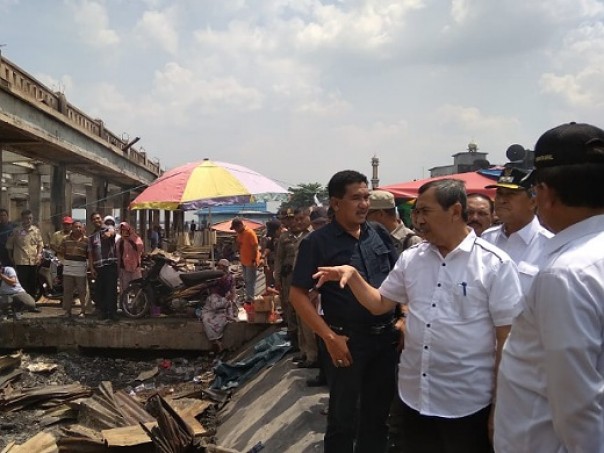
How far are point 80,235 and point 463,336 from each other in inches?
360

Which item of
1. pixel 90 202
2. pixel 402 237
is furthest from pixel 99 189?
pixel 402 237

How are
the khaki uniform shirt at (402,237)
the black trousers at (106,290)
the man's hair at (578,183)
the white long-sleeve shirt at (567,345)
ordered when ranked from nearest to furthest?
the white long-sleeve shirt at (567,345) < the man's hair at (578,183) < the khaki uniform shirt at (402,237) < the black trousers at (106,290)

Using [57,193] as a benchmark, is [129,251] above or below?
below

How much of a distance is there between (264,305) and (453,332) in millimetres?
7638

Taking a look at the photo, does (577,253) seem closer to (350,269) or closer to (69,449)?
(350,269)

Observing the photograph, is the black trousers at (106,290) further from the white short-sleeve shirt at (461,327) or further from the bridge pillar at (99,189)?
the bridge pillar at (99,189)

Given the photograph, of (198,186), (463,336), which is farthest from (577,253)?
(198,186)

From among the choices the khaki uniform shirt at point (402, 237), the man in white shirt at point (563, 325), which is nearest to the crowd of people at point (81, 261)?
the khaki uniform shirt at point (402, 237)

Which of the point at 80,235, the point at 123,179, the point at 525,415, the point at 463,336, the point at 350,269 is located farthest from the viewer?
the point at 123,179

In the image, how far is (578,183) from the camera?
166 centimetres

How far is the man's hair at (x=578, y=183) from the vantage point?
5.40 ft

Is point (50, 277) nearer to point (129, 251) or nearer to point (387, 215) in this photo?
point (129, 251)

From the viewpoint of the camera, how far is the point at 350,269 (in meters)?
2.92

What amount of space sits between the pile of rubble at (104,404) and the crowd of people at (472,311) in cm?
254
